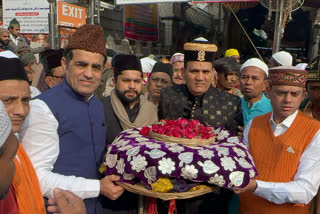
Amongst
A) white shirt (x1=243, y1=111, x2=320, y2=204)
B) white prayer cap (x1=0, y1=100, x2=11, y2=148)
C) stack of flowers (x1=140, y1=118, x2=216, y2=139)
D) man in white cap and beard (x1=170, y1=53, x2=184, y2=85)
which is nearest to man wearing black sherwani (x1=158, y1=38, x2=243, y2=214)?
stack of flowers (x1=140, y1=118, x2=216, y2=139)

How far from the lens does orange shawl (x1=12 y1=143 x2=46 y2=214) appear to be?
5.16ft

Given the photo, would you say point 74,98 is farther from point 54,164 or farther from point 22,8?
point 22,8

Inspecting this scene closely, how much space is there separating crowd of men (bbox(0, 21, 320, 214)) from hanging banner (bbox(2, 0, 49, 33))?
12.0 meters

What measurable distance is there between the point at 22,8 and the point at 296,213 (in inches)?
576

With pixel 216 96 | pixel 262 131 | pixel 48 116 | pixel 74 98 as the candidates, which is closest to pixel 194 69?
pixel 216 96

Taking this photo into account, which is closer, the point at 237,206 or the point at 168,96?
the point at 237,206

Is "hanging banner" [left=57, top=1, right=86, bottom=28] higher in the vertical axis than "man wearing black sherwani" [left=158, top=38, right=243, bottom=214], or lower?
higher

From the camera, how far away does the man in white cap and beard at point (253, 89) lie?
3.60m

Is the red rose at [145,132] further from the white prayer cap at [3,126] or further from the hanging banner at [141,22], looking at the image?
the hanging banner at [141,22]

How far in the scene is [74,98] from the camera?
7.61 ft

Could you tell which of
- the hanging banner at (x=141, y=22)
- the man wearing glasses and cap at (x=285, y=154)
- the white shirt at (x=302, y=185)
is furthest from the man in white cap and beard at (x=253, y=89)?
the hanging banner at (x=141, y=22)

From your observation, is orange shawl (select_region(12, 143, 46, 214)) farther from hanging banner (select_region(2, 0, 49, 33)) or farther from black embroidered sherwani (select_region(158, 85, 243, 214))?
hanging banner (select_region(2, 0, 49, 33))

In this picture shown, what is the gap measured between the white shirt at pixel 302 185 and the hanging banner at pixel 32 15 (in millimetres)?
13407

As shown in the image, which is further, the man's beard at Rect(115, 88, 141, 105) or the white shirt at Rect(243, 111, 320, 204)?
the man's beard at Rect(115, 88, 141, 105)
